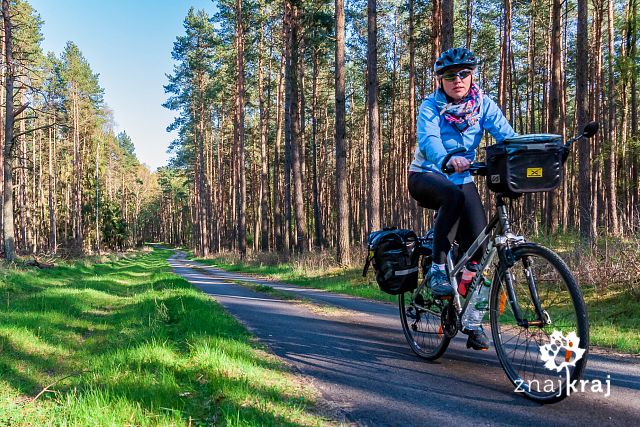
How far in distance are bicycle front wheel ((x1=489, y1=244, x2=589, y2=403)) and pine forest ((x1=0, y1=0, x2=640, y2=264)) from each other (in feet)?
20.0

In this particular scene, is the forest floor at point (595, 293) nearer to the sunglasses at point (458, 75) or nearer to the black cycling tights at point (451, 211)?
the black cycling tights at point (451, 211)

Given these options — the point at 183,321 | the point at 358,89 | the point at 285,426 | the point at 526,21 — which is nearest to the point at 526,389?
the point at 285,426

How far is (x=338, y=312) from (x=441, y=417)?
4445 millimetres

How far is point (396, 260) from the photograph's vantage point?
3.87 meters

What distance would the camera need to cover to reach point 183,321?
5.39 m

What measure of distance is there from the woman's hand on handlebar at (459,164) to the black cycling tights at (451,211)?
333 mm

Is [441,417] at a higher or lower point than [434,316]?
lower

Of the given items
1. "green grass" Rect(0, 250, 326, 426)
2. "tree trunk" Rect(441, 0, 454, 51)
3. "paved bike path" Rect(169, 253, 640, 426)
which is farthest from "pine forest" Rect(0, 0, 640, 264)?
"green grass" Rect(0, 250, 326, 426)

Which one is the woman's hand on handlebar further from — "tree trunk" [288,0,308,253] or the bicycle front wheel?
"tree trunk" [288,0,308,253]

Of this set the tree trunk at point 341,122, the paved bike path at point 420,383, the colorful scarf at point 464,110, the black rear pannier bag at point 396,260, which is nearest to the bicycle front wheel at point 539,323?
the paved bike path at point 420,383

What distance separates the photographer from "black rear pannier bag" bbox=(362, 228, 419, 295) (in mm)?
3840

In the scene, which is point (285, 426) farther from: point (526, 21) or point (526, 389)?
point (526, 21)

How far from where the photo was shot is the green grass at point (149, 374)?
8.06ft

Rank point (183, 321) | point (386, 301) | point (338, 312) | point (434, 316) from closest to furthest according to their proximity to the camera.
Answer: point (434, 316) < point (183, 321) < point (338, 312) < point (386, 301)
